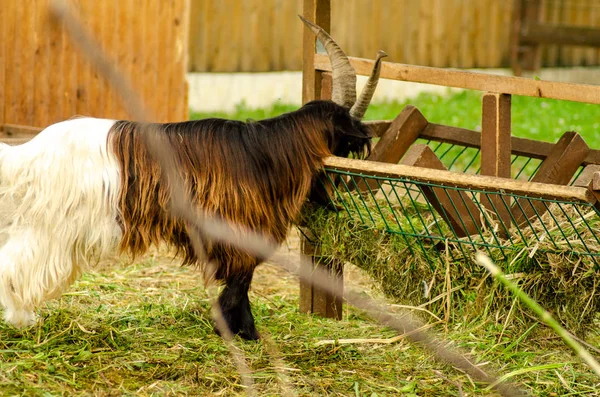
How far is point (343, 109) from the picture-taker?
4.58m

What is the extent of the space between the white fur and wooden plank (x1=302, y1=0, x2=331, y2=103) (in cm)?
157

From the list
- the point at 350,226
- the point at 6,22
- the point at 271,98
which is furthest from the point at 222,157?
the point at 271,98

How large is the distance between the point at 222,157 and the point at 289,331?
1107mm

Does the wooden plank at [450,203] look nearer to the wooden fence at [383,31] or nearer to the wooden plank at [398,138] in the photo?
the wooden plank at [398,138]

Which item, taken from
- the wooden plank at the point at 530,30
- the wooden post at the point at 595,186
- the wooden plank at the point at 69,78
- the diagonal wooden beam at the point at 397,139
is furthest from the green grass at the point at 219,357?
the wooden plank at the point at 530,30

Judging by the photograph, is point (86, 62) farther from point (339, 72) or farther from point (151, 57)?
point (339, 72)

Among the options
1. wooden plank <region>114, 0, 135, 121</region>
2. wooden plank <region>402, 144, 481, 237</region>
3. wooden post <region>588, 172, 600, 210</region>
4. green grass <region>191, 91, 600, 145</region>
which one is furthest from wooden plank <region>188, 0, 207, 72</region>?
wooden post <region>588, 172, 600, 210</region>

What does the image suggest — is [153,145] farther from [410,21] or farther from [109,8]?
[410,21]

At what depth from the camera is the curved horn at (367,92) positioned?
4371 millimetres

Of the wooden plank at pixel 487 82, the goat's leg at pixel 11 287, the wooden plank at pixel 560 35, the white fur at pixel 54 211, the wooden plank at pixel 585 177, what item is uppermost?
the wooden plank at pixel 560 35

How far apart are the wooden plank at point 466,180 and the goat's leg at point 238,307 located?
0.77 m

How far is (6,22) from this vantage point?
7316 mm

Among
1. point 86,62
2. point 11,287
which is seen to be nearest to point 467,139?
point 11,287

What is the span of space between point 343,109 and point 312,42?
0.78 m
